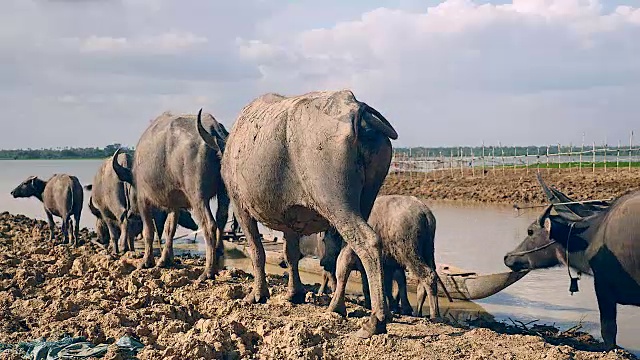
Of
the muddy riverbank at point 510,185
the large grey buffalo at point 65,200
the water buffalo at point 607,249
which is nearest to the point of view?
the water buffalo at point 607,249

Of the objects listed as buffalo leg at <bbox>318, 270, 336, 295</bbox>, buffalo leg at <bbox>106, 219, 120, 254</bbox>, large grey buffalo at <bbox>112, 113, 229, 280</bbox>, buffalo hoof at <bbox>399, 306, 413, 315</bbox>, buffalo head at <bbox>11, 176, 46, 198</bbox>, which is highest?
large grey buffalo at <bbox>112, 113, 229, 280</bbox>

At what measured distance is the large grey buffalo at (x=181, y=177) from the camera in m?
7.53

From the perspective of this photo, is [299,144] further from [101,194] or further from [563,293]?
[101,194]

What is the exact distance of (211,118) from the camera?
8203 millimetres

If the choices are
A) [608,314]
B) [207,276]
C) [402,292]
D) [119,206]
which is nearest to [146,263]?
[207,276]

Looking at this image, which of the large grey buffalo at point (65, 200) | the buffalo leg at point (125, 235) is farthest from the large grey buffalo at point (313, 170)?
the large grey buffalo at point (65, 200)

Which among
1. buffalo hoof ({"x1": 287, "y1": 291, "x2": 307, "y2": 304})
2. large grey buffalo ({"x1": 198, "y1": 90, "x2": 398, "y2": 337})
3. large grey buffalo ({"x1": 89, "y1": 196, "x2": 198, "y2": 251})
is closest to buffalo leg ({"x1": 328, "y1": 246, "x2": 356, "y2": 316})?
large grey buffalo ({"x1": 198, "y1": 90, "x2": 398, "y2": 337})

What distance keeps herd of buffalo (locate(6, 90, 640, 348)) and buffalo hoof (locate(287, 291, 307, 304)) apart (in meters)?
0.01

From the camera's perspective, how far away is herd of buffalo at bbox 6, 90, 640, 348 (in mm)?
5066

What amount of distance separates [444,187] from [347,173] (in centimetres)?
2646

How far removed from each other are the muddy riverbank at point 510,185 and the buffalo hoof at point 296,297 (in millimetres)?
16260

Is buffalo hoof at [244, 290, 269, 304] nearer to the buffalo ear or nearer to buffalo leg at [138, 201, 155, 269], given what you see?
buffalo leg at [138, 201, 155, 269]

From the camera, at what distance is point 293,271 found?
21.3ft

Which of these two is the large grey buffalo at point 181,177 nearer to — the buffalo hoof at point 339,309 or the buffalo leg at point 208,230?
the buffalo leg at point 208,230
